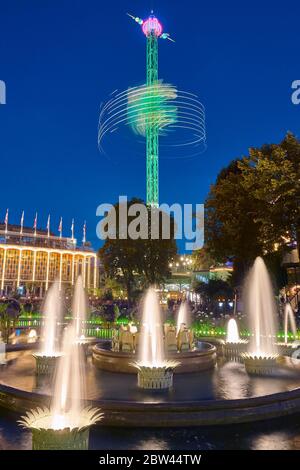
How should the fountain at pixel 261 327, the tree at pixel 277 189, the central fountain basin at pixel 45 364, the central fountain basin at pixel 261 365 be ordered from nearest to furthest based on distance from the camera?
the central fountain basin at pixel 45 364, the central fountain basin at pixel 261 365, the fountain at pixel 261 327, the tree at pixel 277 189

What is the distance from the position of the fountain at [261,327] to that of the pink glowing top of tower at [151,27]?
63.0m

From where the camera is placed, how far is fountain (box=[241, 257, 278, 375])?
44.7 ft

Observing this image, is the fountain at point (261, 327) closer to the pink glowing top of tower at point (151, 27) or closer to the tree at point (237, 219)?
the tree at point (237, 219)

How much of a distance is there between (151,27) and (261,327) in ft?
241

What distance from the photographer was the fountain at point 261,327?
1361cm

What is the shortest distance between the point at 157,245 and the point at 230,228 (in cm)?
1512

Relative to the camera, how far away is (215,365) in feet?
50.2

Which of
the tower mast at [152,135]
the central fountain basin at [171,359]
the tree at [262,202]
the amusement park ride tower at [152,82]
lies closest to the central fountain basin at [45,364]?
the central fountain basin at [171,359]

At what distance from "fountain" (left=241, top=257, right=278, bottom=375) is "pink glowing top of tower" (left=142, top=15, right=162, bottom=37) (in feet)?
207

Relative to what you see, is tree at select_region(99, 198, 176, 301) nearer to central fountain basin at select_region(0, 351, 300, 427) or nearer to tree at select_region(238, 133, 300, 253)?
tree at select_region(238, 133, 300, 253)

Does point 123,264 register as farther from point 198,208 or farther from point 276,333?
point 276,333

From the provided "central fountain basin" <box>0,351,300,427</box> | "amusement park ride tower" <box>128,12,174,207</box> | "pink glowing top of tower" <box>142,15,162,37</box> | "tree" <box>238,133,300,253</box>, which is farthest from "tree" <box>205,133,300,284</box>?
"pink glowing top of tower" <box>142,15,162,37</box>

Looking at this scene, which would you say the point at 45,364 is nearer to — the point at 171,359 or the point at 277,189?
the point at 171,359
